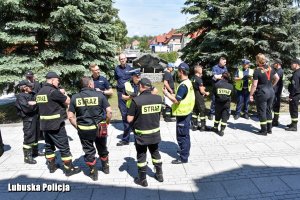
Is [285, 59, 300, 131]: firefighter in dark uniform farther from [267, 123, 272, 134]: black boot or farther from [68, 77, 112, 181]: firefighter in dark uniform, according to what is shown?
[68, 77, 112, 181]: firefighter in dark uniform

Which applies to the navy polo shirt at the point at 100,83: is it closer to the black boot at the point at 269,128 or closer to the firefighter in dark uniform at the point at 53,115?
the firefighter in dark uniform at the point at 53,115

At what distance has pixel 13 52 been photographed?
402 inches

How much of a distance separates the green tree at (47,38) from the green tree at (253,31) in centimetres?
531

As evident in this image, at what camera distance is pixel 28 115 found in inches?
233

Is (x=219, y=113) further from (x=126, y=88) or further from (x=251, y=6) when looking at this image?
(x=251, y=6)

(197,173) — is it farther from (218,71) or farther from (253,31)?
(253,31)

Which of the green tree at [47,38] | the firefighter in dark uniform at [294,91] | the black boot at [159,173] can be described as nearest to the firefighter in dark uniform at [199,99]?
the firefighter in dark uniform at [294,91]

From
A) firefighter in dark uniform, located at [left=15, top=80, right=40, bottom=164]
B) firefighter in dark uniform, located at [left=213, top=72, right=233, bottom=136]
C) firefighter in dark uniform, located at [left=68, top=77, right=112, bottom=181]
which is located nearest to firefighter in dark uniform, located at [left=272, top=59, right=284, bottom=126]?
firefighter in dark uniform, located at [left=213, top=72, right=233, bottom=136]

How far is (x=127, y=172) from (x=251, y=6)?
31.2 feet

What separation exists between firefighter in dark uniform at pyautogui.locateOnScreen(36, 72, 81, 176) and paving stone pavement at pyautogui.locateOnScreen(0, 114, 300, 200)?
478 millimetres

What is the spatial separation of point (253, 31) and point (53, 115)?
9.17 meters

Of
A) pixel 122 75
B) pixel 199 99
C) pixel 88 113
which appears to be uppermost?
pixel 122 75

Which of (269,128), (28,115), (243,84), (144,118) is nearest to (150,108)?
(144,118)

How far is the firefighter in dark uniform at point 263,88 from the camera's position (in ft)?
23.3
